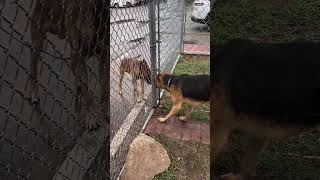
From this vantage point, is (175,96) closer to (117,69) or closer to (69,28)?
(117,69)

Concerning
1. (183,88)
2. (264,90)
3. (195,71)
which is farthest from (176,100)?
(264,90)

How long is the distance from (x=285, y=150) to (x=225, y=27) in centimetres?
47

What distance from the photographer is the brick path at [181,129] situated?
15.0 feet

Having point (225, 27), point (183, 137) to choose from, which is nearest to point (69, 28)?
point (225, 27)

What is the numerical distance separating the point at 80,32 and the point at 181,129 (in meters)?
3.37

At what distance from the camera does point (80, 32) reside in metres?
1.67

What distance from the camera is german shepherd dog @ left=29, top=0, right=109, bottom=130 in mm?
1579

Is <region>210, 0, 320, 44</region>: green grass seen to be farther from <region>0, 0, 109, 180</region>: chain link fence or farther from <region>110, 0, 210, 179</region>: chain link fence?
<region>110, 0, 210, 179</region>: chain link fence

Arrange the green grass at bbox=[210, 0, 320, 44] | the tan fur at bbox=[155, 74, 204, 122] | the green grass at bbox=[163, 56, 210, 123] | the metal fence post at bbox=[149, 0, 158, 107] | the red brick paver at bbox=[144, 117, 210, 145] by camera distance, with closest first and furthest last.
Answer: the green grass at bbox=[210, 0, 320, 44], the red brick paver at bbox=[144, 117, 210, 145], the metal fence post at bbox=[149, 0, 158, 107], the tan fur at bbox=[155, 74, 204, 122], the green grass at bbox=[163, 56, 210, 123]

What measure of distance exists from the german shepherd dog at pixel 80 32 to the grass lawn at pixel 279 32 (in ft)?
2.02

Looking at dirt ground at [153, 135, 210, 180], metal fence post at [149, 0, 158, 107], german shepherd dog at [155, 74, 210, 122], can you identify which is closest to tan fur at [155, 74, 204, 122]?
german shepherd dog at [155, 74, 210, 122]

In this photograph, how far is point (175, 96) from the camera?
5344 millimetres

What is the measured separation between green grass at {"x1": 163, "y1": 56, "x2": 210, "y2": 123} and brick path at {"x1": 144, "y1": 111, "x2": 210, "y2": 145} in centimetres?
24

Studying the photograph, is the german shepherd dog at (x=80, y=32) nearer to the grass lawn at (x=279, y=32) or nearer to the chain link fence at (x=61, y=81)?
the chain link fence at (x=61, y=81)
